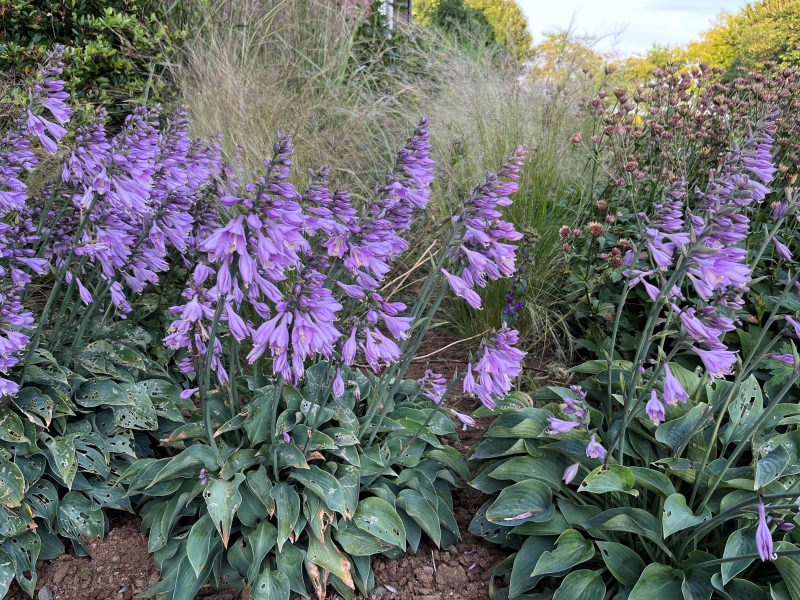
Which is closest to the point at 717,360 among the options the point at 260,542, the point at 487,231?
the point at 487,231

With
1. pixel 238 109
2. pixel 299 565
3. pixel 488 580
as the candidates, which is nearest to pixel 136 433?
pixel 299 565

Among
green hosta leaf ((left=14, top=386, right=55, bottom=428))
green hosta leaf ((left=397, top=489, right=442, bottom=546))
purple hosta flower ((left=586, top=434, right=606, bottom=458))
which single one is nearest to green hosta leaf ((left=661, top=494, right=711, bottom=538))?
purple hosta flower ((left=586, top=434, right=606, bottom=458))

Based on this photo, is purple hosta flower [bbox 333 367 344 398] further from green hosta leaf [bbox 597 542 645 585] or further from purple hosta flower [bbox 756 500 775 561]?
purple hosta flower [bbox 756 500 775 561]

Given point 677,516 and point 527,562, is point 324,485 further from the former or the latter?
point 677,516

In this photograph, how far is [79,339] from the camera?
260 centimetres

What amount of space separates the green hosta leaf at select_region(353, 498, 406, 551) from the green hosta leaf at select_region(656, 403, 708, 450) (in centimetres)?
100

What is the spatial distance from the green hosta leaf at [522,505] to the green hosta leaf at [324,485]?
0.53 metres

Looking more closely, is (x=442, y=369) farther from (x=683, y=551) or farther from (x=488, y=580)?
(x=683, y=551)

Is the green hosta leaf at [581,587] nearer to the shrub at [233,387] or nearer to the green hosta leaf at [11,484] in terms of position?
the shrub at [233,387]

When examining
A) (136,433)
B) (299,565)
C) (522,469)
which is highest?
(522,469)

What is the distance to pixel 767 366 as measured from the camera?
301cm

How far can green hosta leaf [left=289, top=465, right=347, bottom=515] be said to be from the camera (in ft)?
6.88

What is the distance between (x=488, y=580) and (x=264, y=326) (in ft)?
4.49

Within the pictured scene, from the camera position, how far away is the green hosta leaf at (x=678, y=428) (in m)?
2.32
